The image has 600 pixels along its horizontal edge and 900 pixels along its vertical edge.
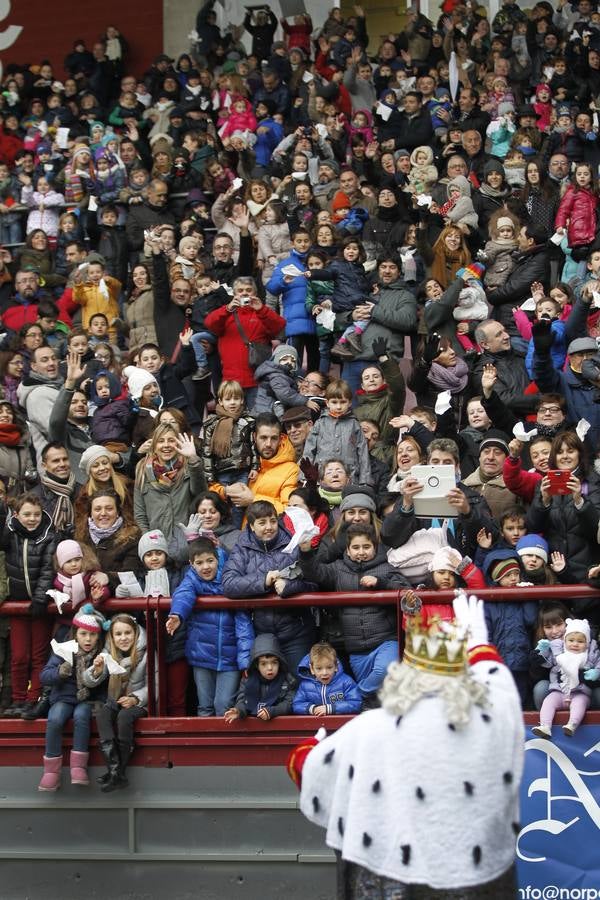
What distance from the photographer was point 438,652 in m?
5.59

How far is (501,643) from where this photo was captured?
8375mm

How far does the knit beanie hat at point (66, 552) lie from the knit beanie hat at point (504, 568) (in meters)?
2.59

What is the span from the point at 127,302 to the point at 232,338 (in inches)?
112

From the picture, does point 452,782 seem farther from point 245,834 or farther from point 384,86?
point 384,86

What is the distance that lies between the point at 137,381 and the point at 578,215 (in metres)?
4.72

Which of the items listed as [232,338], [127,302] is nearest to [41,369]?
[232,338]

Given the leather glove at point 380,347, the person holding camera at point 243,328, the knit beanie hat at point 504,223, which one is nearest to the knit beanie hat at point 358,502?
the leather glove at point 380,347

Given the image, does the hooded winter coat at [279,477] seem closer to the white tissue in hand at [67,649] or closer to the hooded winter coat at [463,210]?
the white tissue in hand at [67,649]

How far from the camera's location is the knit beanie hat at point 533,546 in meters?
8.64

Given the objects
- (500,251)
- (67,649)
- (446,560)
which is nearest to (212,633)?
(67,649)

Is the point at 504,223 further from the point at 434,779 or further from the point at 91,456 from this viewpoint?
the point at 434,779

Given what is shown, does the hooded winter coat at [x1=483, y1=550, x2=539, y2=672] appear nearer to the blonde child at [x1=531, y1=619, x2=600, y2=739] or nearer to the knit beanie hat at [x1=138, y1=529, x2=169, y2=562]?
the blonde child at [x1=531, y1=619, x2=600, y2=739]

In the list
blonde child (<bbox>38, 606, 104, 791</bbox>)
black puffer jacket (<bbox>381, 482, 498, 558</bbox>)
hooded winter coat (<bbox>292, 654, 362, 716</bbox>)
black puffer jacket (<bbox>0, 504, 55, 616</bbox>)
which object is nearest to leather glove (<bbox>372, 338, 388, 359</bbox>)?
black puffer jacket (<bbox>381, 482, 498, 558</bbox>)

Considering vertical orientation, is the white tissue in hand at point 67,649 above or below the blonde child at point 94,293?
below
